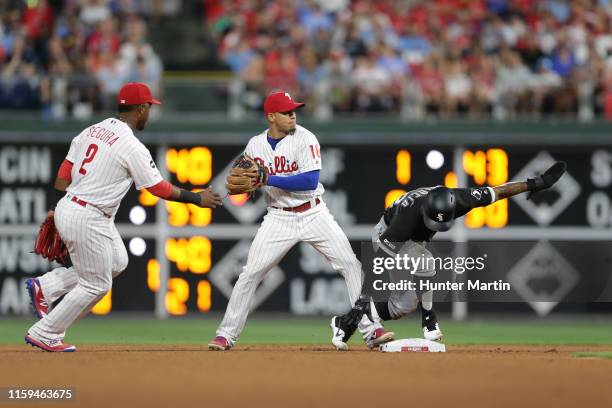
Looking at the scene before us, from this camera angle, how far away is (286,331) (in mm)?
15422

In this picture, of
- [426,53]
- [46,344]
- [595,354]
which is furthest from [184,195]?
[426,53]

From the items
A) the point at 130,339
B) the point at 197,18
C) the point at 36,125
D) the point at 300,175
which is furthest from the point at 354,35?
the point at 300,175

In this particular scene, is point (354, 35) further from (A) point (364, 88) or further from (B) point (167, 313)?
(B) point (167, 313)

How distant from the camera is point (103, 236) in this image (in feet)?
34.4

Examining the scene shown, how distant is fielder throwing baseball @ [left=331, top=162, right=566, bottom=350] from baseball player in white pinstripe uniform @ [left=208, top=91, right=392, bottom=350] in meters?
0.18

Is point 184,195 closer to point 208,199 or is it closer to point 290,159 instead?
point 208,199

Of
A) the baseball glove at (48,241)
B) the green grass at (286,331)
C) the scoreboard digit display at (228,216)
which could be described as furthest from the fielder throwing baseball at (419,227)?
the scoreboard digit display at (228,216)

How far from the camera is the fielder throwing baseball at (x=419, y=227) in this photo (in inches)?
424

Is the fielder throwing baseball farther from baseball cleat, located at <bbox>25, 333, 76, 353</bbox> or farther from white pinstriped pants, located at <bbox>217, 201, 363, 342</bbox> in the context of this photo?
baseball cleat, located at <bbox>25, 333, 76, 353</bbox>

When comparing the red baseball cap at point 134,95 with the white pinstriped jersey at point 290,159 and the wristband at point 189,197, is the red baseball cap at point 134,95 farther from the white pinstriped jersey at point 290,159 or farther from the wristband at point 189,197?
the white pinstriped jersey at point 290,159

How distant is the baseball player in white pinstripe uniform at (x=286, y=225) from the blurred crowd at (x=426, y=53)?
6016 mm

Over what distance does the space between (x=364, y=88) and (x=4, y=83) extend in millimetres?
4768

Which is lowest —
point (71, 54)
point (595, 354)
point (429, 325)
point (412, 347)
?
point (595, 354)

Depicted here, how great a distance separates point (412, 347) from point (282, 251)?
1.36 metres
